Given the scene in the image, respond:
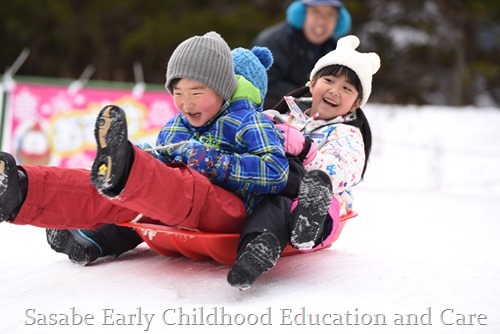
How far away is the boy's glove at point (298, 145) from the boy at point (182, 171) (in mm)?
99

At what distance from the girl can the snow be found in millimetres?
120

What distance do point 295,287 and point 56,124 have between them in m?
4.44

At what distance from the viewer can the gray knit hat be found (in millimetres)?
2041

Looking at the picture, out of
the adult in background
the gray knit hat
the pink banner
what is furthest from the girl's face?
the pink banner

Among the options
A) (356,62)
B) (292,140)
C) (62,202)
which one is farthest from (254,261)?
(356,62)

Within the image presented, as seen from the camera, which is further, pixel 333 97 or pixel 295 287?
pixel 333 97

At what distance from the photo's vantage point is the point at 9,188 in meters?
1.78

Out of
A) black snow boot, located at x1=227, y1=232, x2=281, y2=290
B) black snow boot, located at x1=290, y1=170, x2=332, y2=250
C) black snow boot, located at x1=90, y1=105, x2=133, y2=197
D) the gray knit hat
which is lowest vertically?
black snow boot, located at x1=227, y1=232, x2=281, y2=290

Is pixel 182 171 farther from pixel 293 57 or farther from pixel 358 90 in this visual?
pixel 293 57

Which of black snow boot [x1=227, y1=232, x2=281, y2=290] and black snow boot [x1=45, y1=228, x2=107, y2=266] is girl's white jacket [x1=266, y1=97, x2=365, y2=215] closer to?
black snow boot [x1=227, y1=232, x2=281, y2=290]

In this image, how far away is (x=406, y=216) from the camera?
3547mm

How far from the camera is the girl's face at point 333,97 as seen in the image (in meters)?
2.45

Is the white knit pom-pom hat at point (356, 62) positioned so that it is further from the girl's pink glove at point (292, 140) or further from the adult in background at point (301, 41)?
the adult in background at point (301, 41)

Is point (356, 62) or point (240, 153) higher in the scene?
point (356, 62)
